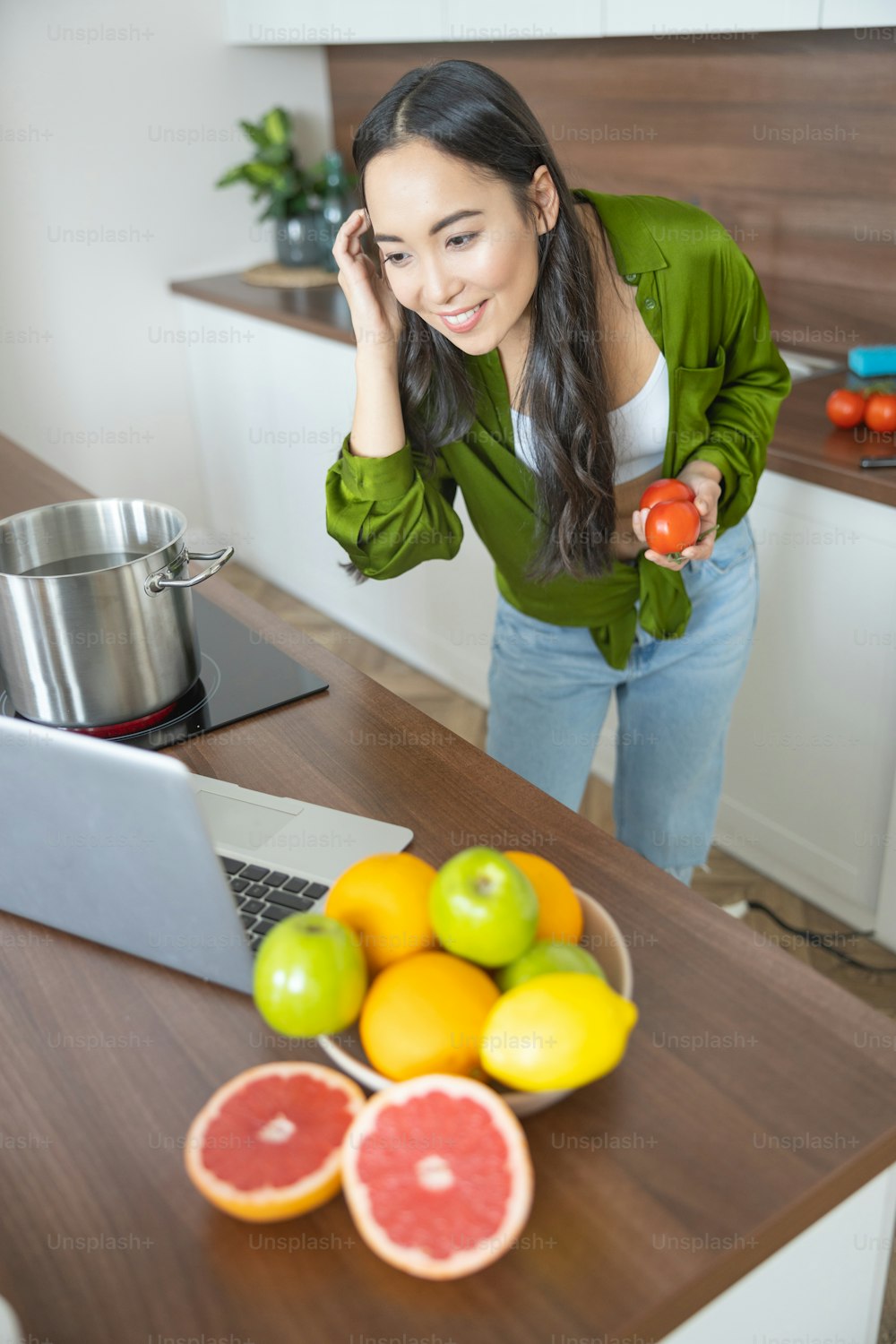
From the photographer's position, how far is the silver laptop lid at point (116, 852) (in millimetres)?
704

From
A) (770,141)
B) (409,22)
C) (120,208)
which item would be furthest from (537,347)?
(120,208)

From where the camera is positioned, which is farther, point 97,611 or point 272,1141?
point 97,611

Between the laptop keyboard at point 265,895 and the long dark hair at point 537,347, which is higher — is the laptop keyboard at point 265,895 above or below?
below

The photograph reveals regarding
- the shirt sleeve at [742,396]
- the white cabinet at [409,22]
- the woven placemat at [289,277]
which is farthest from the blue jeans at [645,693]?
the woven placemat at [289,277]

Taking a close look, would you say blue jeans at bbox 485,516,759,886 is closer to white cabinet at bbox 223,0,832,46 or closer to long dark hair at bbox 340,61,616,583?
long dark hair at bbox 340,61,616,583

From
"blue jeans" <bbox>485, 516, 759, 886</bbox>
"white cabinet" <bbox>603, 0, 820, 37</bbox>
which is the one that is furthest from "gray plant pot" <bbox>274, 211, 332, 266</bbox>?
"blue jeans" <bbox>485, 516, 759, 886</bbox>

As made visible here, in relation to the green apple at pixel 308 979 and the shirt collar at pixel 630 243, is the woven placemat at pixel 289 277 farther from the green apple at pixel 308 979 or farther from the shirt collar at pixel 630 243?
the green apple at pixel 308 979

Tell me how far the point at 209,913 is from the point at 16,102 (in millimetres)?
2976

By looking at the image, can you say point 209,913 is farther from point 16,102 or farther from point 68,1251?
point 16,102

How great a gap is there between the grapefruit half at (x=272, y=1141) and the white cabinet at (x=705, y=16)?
176 centimetres

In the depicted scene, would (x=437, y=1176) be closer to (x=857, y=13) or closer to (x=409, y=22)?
(x=857, y=13)

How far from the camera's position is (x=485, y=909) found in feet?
2.16

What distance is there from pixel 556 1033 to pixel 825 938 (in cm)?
152

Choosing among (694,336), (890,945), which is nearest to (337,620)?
(890,945)
